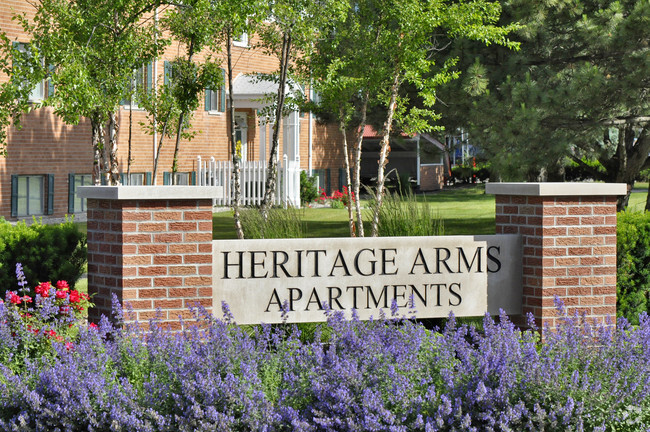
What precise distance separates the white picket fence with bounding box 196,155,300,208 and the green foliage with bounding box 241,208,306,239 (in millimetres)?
12418

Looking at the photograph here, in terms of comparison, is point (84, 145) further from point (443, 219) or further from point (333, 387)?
point (333, 387)

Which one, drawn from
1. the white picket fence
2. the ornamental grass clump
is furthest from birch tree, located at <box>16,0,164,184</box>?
the white picket fence

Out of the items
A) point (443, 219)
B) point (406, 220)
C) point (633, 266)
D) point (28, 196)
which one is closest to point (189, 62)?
point (406, 220)

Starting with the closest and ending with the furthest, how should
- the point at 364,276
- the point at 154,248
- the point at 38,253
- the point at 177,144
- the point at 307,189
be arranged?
the point at 154,248 → the point at 364,276 → the point at 38,253 → the point at 177,144 → the point at 307,189

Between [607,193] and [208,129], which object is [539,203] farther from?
[208,129]

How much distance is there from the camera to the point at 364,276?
676cm

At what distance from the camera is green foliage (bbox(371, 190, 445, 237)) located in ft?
34.3

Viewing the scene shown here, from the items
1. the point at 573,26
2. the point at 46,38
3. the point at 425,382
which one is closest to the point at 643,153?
the point at 573,26

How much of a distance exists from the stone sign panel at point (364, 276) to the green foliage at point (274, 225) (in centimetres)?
320

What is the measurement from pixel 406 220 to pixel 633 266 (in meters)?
2.66

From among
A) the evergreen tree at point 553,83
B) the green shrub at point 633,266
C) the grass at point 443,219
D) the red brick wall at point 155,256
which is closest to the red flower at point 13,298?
the red brick wall at point 155,256

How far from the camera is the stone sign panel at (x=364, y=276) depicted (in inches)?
258

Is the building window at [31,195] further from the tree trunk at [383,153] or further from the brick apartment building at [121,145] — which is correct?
the tree trunk at [383,153]

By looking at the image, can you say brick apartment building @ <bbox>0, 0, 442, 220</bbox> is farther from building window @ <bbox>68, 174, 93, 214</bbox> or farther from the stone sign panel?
the stone sign panel
